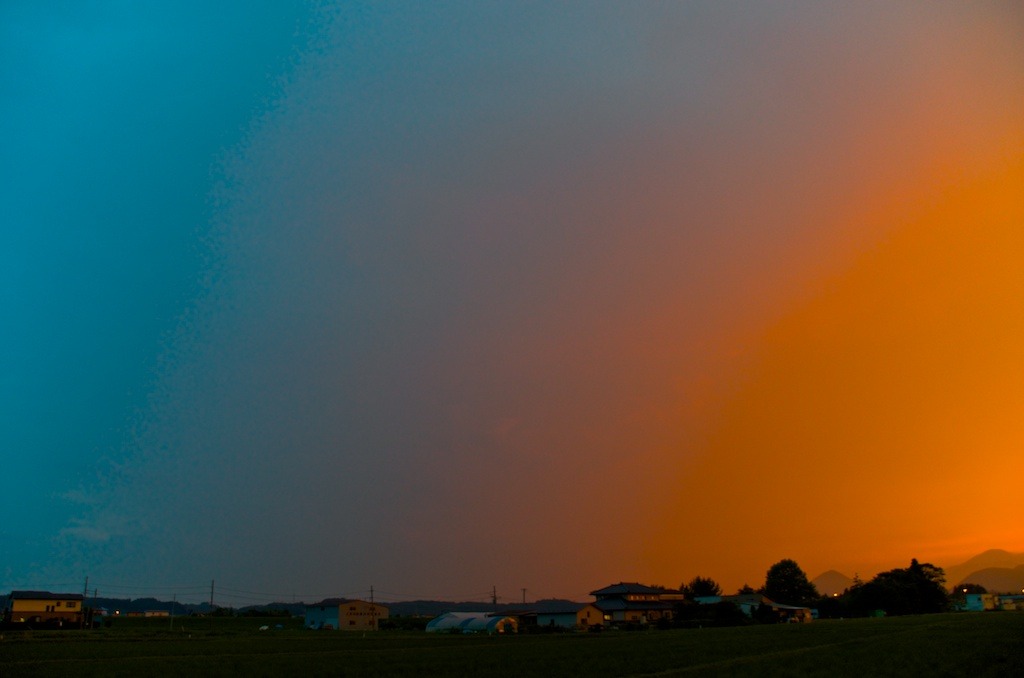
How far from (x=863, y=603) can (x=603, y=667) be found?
121740 millimetres

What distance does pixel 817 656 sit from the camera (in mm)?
43594

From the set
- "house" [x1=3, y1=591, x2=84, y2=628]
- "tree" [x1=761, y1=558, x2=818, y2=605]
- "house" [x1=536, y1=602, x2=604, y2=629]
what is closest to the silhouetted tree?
"tree" [x1=761, y1=558, x2=818, y2=605]

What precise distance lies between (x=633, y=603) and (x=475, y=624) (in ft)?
123

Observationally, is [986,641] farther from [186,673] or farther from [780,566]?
[780,566]

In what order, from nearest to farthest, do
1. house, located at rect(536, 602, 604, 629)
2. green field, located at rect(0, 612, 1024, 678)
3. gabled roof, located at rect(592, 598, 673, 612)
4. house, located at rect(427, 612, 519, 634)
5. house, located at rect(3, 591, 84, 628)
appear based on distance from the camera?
green field, located at rect(0, 612, 1024, 678) < house, located at rect(3, 591, 84, 628) < house, located at rect(427, 612, 519, 634) < house, located at rect(536, 602, 604, 629) < gabled roof, located at rect(592, 598, 673, 612)

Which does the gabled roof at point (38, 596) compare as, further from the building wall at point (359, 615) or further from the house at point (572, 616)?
the house at point (572, 616)

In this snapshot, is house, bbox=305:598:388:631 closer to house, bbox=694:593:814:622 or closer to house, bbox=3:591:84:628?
house, bbox=3:591:84:628

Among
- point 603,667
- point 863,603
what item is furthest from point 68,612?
point 863,603

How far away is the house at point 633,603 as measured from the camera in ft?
405

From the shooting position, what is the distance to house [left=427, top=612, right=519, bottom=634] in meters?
101

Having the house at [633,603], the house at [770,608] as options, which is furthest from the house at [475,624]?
the house at [770,608]

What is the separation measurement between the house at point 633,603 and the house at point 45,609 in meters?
73.5

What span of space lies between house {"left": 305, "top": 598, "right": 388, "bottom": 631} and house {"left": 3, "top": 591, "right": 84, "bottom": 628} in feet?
114

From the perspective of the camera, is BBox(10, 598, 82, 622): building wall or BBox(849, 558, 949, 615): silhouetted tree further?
BBox(849, 558, 949, 615): silhouetted tree
